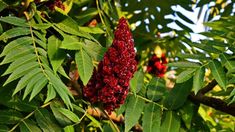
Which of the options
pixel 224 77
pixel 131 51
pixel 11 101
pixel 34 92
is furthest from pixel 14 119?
pixel 224 77

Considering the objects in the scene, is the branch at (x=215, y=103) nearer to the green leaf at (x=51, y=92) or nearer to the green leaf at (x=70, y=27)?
the green leaf at (x=70, y=27)

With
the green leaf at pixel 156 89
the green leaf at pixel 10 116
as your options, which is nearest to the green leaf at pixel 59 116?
the green leaf at pixel 10 116

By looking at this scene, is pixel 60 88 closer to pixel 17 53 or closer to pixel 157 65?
pixel 17 53

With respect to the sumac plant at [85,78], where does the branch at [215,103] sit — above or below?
below

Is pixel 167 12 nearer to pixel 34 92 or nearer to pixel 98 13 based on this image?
pixel 98 13

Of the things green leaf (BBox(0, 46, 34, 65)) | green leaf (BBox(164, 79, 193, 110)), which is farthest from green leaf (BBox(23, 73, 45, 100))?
green leaf (BBox(164, 79, 193, 110))

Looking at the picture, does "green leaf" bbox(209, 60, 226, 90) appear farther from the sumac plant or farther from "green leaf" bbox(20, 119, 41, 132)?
"green leaf" bbox(20, 119, 41, 132)
